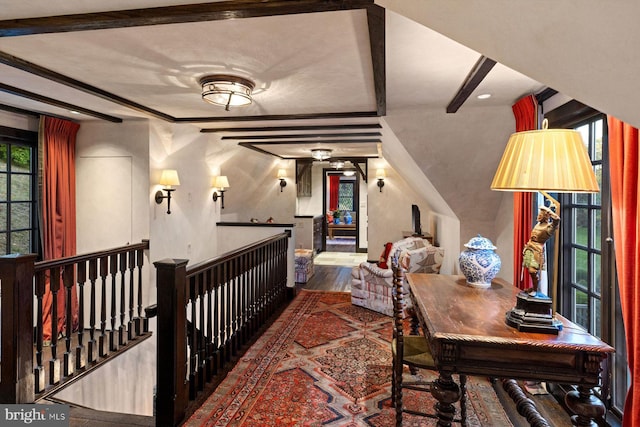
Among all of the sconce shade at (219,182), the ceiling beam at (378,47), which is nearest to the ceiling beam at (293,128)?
the sconce shade at (219,182)

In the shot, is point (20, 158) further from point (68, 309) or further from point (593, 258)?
point (593, 258)

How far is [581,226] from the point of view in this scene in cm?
233

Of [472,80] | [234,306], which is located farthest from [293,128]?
[472,80]

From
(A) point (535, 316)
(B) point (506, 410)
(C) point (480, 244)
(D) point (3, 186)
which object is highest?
(D) point (3, 186)

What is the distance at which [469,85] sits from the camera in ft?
8.04

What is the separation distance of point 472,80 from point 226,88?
1.77m

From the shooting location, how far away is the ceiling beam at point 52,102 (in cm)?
289

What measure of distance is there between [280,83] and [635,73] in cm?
239

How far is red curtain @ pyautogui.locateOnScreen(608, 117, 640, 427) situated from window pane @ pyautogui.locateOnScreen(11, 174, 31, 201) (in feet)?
17.0

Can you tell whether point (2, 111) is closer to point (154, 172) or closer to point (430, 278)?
point (154, 172)

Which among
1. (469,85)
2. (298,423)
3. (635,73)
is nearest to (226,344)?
(298,423)

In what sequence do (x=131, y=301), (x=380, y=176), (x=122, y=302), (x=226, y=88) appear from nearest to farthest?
(x=226, y=88) < (x=122, y=302) < (x=131, y=301) < (x=380, y=176)

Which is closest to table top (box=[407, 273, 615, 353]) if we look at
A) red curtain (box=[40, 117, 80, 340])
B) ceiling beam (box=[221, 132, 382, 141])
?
ceiling beam (box=[221, 132, 382, 141])

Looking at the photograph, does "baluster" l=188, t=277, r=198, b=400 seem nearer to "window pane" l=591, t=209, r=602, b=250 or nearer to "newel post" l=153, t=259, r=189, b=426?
"newel post" l=153, t=259, r=189, b=426
